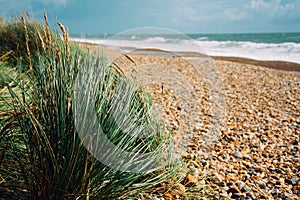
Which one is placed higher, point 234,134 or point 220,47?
point 220,47

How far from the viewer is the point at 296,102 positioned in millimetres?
6066

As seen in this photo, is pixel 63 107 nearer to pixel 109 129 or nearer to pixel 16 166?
pixel 109 129

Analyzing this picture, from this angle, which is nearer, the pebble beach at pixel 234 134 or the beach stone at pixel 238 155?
the pebble beach at pixel 234 134

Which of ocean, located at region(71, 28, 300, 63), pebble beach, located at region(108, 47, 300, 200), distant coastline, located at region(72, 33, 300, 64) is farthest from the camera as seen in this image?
distant coastline, located at region(72, 33, 300, 64)

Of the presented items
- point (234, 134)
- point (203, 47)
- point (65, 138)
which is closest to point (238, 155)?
point (234, 134)

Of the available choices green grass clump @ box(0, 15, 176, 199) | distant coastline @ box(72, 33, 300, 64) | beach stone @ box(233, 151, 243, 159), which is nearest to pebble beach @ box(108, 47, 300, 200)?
beach stone @ box(233, 151, 243, 159)

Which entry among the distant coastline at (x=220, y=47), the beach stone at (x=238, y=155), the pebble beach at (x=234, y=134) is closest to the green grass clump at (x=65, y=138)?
the pebble beach at (x=234, y=134)

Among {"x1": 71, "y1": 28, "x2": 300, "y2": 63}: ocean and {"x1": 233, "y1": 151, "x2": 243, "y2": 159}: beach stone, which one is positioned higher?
{"x1": 71, "y1": 28, "x2": 300, "y2": 63}: ocean

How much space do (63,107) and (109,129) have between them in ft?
1.03

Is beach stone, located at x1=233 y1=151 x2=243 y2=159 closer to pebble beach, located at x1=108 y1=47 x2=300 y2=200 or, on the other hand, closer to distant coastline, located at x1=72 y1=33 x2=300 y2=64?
pebble beach, located at x1=108 y1=47 x2=300 y2=200

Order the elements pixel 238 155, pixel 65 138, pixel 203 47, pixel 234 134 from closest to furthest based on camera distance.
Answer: pixel 65 138 → pixel 238 155 → pixel 234 134 → pixel 203 47

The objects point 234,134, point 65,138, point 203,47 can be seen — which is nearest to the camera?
point 65,138

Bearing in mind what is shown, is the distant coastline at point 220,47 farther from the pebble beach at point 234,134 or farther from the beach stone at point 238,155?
the beach stone at point 238,155

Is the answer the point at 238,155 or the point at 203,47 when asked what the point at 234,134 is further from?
the point at 203,47
